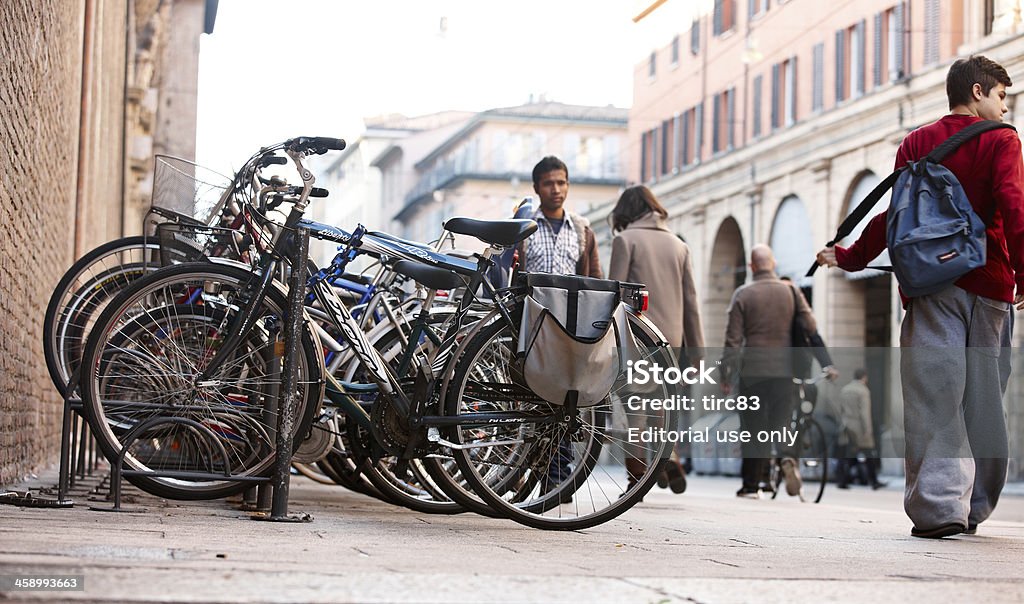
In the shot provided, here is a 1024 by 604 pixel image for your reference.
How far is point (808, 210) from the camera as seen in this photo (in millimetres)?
32000

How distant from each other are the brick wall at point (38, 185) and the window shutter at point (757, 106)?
79.1ft

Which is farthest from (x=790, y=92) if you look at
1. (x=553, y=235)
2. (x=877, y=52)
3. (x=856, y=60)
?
(x=553, y=235)

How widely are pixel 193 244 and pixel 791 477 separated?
6418mm

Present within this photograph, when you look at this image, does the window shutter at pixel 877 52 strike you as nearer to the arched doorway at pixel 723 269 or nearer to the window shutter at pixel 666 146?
the arched doorway at pixel 723 269

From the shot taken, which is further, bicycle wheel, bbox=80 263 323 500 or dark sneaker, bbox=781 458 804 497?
dark sneaker, bbox=781 458 804 497

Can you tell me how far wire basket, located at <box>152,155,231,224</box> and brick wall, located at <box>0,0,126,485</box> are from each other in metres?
0.93

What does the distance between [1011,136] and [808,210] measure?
86.1 feet

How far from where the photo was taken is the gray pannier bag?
17.5ft

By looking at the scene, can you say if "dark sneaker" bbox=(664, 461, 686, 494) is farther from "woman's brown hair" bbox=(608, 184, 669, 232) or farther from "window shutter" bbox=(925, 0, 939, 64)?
"window shutter" bbox=(925, 0, 939, 64)

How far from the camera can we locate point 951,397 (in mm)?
5973

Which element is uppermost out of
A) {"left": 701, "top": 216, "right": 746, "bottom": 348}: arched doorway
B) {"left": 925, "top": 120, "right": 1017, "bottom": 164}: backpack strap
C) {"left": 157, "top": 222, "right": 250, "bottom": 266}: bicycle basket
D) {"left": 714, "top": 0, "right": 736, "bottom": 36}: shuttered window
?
{"left": 714, "top": 0, "right": 736, "bottom": 36}: shuttered window

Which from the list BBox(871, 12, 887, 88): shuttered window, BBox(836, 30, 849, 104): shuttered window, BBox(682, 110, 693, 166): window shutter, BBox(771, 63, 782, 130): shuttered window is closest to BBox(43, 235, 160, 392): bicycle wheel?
BBox(871, 12, 887, 88): shuttered window

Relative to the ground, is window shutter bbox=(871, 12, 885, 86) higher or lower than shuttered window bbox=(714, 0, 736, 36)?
lower

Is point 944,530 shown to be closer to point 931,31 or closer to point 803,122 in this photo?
point 931,31
